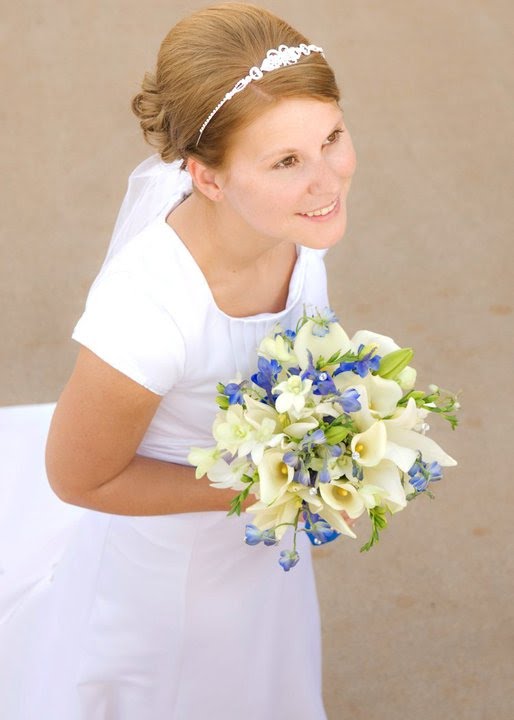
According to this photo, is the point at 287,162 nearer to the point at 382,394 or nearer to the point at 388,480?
the point at 382,394

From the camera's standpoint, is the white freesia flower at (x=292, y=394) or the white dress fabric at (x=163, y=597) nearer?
the white freesia flower at (x=292, y=394)

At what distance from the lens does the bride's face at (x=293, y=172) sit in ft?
5.74

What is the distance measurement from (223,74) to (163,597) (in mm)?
1194

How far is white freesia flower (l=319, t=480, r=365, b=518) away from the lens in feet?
5.60

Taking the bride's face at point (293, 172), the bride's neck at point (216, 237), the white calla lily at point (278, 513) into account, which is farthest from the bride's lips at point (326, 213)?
the white calla lily at point (278, 513)

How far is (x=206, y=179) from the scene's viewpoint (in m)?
1.88

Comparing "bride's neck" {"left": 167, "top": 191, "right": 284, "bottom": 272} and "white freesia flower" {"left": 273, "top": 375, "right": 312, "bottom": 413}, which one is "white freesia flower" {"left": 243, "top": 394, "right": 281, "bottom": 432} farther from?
"bride's neck" {"left": 167, "top": 191, "right": 284, "bottom": 272}

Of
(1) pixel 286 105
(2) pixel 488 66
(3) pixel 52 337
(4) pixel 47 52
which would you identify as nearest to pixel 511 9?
(2) pixel 488 66

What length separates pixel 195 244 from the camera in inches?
79.0

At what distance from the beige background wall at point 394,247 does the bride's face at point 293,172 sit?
70.8 inches

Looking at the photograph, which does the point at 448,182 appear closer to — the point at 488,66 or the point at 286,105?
the point at 488,66

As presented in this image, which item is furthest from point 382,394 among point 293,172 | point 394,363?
point 293,172

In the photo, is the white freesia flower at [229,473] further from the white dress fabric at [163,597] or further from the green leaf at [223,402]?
the white dress fabric at [163,597]

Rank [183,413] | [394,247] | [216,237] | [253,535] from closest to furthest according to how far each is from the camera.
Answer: [253,535] → [216,237] → [183,413] → [394,247]
